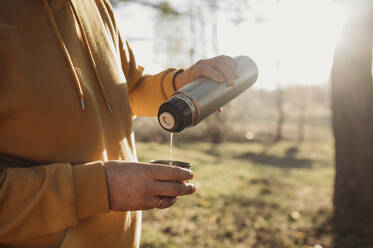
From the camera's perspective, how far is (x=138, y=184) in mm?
1003

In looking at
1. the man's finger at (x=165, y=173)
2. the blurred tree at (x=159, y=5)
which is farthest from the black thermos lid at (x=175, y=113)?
the blurred tree at (x=159, y=5)

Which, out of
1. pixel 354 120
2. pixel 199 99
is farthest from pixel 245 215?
pixel 199 99

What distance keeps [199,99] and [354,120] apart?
429 centimetres

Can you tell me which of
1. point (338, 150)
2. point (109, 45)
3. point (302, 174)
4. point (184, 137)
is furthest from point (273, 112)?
point (109, 45)

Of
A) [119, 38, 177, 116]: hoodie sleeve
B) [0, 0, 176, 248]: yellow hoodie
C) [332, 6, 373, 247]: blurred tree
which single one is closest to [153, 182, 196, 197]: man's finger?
[0, 0, 176, 248]: yellow hoodie

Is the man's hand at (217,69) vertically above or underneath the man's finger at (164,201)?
above

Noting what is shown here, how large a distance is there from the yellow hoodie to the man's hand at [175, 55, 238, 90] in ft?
1.29

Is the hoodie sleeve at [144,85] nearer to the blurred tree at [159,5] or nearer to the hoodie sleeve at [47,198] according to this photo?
the hoodie sleeve at [47,198]

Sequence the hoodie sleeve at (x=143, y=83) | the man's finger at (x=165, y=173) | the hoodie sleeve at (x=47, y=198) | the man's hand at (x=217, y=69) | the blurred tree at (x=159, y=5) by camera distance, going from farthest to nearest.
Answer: the blurred tree at (x=159, y=5), the hoodie sleeve at (x=143, y=83), the man's hand at (x=217, y=69), the man's finger at (x=165, y=173), the hoodie sleeve at (x=47, y=198)

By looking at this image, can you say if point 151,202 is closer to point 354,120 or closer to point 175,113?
point 175,113

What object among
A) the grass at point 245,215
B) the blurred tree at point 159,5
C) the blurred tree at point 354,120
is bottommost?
the grass at point 245,215

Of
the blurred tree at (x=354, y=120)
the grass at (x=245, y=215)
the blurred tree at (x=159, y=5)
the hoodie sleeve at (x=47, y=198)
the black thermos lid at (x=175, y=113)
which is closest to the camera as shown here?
Result: the hoodie sleeve at (x=47, y=198)

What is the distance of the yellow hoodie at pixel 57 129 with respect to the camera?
0.93 metres

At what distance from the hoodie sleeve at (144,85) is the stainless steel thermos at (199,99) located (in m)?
0.31
